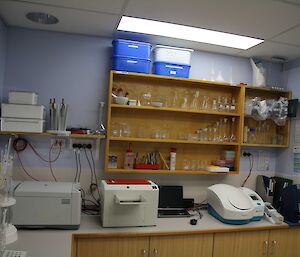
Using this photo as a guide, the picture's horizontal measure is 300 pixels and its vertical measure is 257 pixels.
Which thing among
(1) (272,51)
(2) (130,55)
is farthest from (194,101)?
(1) (272,51)

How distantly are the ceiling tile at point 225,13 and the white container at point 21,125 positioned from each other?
4.08 feet

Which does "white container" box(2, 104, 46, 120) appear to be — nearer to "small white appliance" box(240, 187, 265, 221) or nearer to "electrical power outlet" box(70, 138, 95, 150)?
"electrical power outlet" box(70, 138, 95, 150)

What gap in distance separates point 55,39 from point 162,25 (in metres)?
1.11

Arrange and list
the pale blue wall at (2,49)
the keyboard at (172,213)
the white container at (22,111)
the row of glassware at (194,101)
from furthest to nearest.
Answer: the row of glassware at (194,101) < the keyboard at (172,213) < the pale blue wall at (2,49) < the white container at (22,111)

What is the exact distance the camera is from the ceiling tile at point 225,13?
195cm

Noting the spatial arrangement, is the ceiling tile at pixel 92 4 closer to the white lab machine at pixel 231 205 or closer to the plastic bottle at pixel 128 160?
the plastic bottle at pixel 128 160

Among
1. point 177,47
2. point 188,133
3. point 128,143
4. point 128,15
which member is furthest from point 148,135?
point 128,15

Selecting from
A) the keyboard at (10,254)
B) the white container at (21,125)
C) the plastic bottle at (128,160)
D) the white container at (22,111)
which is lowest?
the keyboard at (10,254)

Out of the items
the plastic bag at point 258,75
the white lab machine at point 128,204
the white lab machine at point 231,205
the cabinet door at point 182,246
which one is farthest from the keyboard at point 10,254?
the plastic bag at point 258,75

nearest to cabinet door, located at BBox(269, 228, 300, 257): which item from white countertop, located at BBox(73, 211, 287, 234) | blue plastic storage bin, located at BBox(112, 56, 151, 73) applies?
white countertop, located at BBox(73, 211, 287, 234)

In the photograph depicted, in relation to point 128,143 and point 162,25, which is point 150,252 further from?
point 162,25

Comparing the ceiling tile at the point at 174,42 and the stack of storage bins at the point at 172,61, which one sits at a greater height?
the ceiling tile at the point at 174,42

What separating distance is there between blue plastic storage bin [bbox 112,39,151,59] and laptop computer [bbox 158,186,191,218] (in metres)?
1.39

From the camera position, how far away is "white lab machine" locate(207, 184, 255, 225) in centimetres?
247
